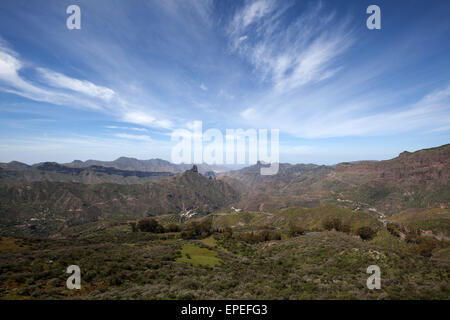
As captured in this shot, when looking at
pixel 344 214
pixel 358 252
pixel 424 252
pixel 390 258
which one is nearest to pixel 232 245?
pixel 358 252

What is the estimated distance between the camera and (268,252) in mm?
38969

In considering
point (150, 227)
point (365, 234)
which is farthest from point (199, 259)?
point (365, 234)

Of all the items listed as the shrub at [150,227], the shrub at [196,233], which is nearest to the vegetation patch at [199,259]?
the shrub at [196,233]

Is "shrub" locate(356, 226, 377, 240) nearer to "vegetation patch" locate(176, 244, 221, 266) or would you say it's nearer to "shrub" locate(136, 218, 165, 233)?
"vegetation patch" locate(176, 244, 221, 266)

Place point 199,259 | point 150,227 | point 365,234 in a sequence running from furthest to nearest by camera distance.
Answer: point 150,227 → point 365,234 → point 199,259

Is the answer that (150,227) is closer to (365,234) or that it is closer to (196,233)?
(196,233)

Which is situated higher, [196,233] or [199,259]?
[199,259]

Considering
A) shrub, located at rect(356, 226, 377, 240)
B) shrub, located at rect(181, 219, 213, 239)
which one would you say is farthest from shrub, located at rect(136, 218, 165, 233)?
shrub, located at rect(356, 226, 377, 240)

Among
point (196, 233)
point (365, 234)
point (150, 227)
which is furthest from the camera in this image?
point (150, 227)
